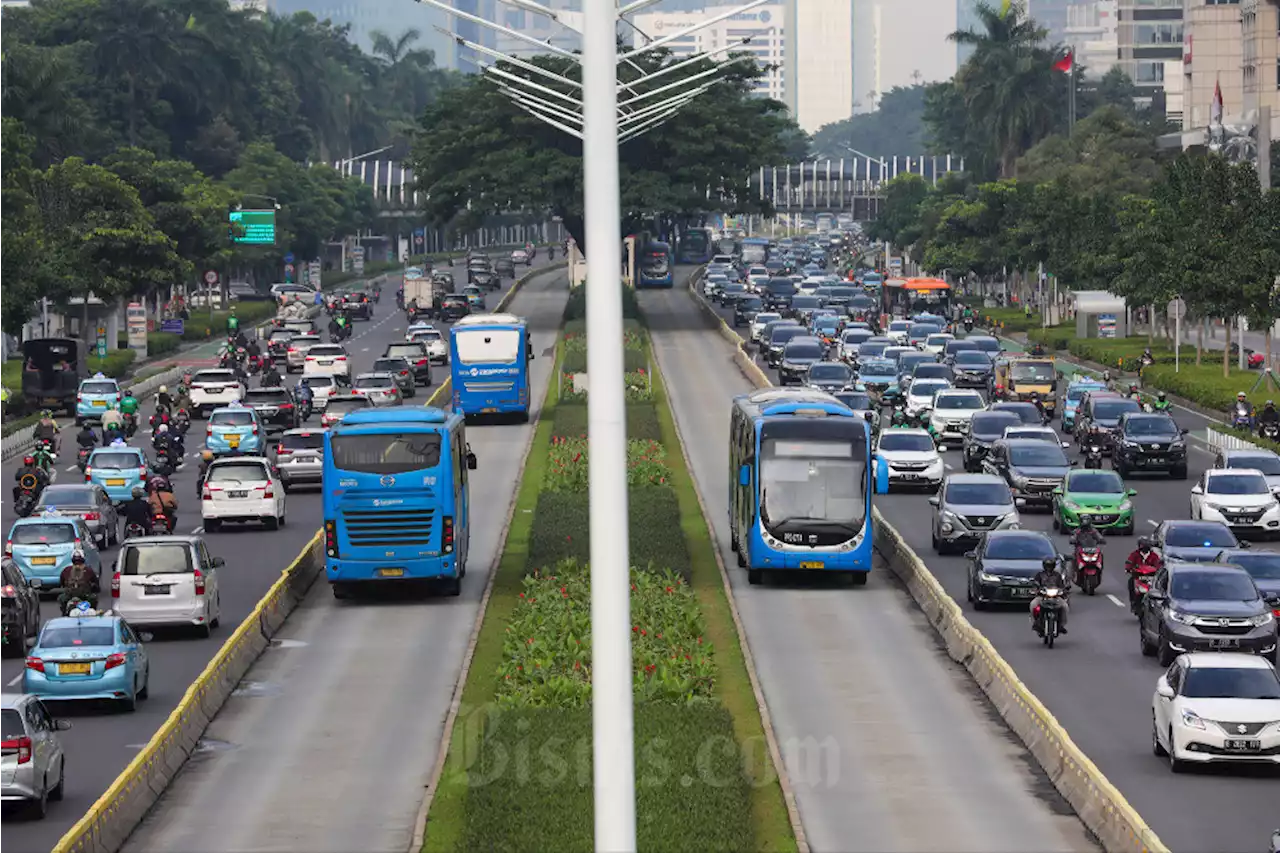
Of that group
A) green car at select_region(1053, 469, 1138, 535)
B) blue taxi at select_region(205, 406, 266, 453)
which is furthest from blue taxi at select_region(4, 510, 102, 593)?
blue taxi at select_region(205, 406, 266, 453)

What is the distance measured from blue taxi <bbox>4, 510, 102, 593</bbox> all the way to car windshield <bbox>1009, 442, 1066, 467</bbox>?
76.9 ft

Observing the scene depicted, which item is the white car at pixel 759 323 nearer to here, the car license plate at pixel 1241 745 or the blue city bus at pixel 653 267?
the blue city bus at pixel 653 267

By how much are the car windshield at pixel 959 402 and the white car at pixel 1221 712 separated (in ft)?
149

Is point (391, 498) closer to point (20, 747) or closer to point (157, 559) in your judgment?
point (157, 559)

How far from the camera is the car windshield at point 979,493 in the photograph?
5188cm

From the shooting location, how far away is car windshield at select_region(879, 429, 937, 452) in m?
63.8

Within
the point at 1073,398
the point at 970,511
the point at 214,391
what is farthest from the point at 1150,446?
the point at 214,391

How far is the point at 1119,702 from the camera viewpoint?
3506 centimetres

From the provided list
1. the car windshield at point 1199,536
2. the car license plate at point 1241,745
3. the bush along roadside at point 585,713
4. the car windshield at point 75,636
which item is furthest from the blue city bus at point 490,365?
the car license plate at point 1241,745

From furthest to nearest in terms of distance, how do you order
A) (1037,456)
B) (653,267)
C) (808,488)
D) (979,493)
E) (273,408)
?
1. (653,267)
2. (273,408)
3. (1037,456)
4. (979,493)
5. (808,488)

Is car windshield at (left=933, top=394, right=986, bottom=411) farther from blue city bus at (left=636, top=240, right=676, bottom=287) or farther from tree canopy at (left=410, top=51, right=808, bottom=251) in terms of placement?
blue city bus at (left=636, top=240, right=676, bottom=287)

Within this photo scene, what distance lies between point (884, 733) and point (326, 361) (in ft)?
208

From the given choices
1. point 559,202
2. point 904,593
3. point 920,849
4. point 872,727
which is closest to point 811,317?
point 559,202

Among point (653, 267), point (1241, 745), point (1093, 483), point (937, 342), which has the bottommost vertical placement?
point (1241, 745)
